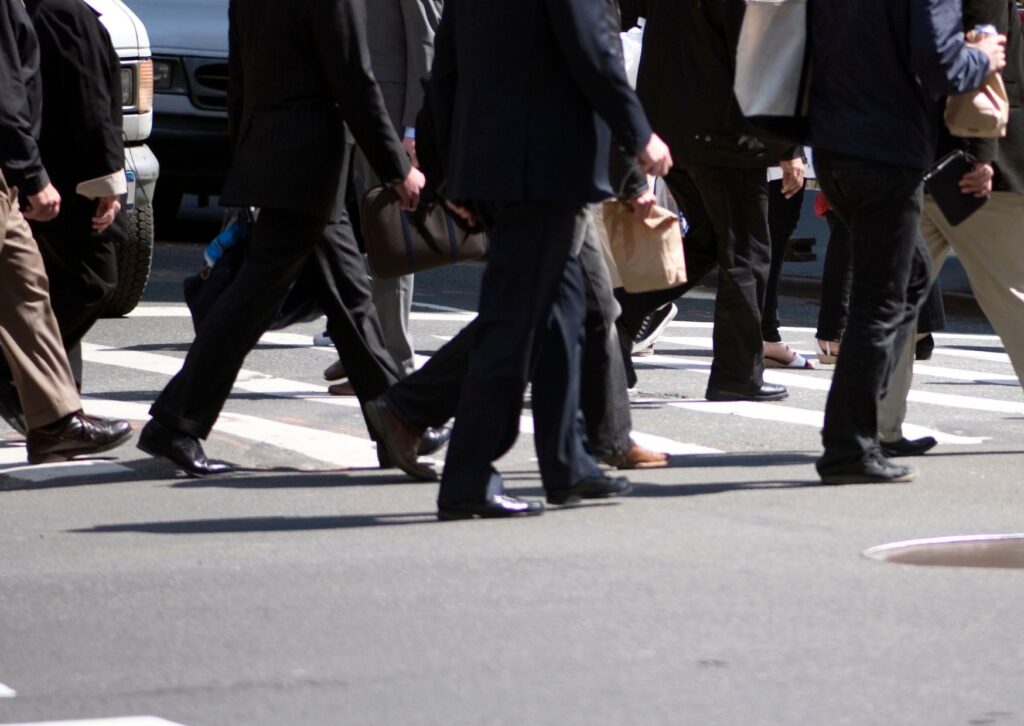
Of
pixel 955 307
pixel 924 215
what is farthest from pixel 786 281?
pixel 924 215

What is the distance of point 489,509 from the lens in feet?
22.5

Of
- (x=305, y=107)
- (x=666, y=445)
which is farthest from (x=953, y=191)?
(x=305, y=107)

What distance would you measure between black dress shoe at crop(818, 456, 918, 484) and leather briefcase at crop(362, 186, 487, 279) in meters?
1.39

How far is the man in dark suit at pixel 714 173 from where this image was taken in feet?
31.7

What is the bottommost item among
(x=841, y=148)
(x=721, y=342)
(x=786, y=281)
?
(x=786, y=281)

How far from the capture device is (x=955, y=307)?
1627cm

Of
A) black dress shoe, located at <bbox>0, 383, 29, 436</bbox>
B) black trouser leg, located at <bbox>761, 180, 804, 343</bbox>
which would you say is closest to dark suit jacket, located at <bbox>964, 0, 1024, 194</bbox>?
black dress shoe, located at <bbox>0, 383, 29, 436</bbox>

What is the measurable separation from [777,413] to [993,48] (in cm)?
250

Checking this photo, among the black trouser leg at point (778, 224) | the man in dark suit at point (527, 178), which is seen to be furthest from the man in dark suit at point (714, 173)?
the man in dark suit at point (527, 178)

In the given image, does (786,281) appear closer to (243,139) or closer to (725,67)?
(725,67)

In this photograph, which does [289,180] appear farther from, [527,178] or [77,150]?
[527,178]

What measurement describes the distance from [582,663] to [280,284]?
297 cm

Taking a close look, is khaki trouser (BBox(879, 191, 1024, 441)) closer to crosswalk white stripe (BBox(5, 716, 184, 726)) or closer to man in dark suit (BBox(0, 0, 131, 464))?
man in dark suit (BBox(0, 0, 131, 464))

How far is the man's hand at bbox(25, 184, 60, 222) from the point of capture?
7.80m
